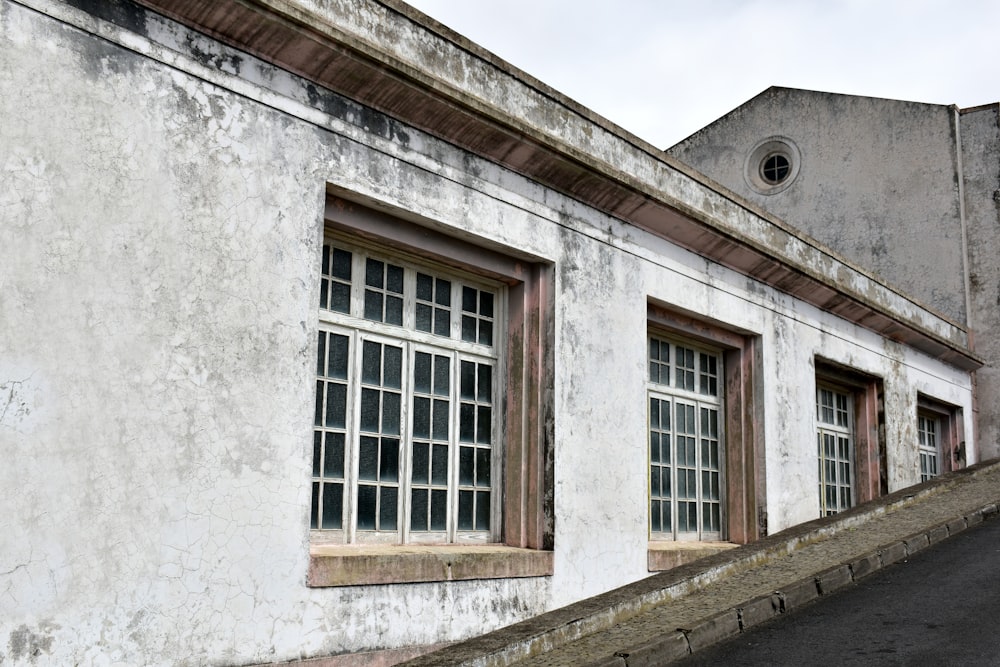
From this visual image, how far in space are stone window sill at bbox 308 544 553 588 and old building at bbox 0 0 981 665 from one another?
0.02m

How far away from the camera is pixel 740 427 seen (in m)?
10.3

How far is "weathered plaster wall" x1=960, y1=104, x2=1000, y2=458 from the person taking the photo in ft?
52.4

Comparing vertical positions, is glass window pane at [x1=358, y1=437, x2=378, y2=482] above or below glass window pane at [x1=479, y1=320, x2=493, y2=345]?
below

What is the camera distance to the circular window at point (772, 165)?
58.5 ft

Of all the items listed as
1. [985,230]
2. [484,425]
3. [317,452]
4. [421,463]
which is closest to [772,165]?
[985,230]

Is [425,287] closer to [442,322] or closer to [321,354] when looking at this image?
[442,322]

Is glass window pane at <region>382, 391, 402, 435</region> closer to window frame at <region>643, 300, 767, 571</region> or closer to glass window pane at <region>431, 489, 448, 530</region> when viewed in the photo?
glass window pane at <region>431, 489, 448, 530</region>

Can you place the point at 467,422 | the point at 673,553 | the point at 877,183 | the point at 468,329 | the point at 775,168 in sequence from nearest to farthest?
the point at 467,422, the point at 468,329, the point at 673,553, the point at 877,183, the point at 775,168

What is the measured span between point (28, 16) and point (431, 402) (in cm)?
340

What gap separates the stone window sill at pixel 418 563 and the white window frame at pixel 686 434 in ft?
7.66

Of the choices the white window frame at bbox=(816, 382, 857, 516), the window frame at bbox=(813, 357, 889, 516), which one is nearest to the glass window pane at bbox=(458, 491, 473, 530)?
the white window frame at bbox=(816, 382, 857, 516)

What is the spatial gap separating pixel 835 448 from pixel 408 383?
25.0 feet

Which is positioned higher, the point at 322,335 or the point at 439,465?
the point at 322,335

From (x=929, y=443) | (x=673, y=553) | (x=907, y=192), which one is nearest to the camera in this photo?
(x=673, y=553)
